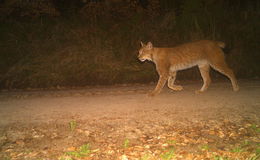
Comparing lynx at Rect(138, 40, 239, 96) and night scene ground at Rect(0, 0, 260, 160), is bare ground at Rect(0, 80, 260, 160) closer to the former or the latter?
night scene ground at Rect(0, 0, 260, 160)

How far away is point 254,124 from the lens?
5.62m

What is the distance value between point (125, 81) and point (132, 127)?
6777 millimetres

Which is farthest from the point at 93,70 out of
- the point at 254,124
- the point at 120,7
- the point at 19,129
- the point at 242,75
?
the point at 254,124

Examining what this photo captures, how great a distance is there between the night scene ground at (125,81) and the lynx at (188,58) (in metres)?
0.03

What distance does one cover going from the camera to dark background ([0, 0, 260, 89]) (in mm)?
12516

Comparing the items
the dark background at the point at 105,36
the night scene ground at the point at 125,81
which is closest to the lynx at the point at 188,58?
the night scene ground at the point at 125,81

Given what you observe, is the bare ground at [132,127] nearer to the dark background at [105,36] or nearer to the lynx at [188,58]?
the lynx at [188,58]

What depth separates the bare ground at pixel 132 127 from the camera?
4505 millimetres

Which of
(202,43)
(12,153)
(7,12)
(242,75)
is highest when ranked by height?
(7,12)

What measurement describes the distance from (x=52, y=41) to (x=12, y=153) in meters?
10.1

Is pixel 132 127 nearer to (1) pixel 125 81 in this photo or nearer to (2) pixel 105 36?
(1) pixel 125 81

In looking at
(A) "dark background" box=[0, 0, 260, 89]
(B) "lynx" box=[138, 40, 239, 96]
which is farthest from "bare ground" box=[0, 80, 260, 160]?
(A) "dark background" box=[0, 0, 260, 89]

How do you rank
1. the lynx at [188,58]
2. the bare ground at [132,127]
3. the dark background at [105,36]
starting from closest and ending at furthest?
the bare ground at [132,127] → the lynx at [188,58] → the dark background at [105,36]

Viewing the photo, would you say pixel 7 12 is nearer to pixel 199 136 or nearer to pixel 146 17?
pixel 146 17
